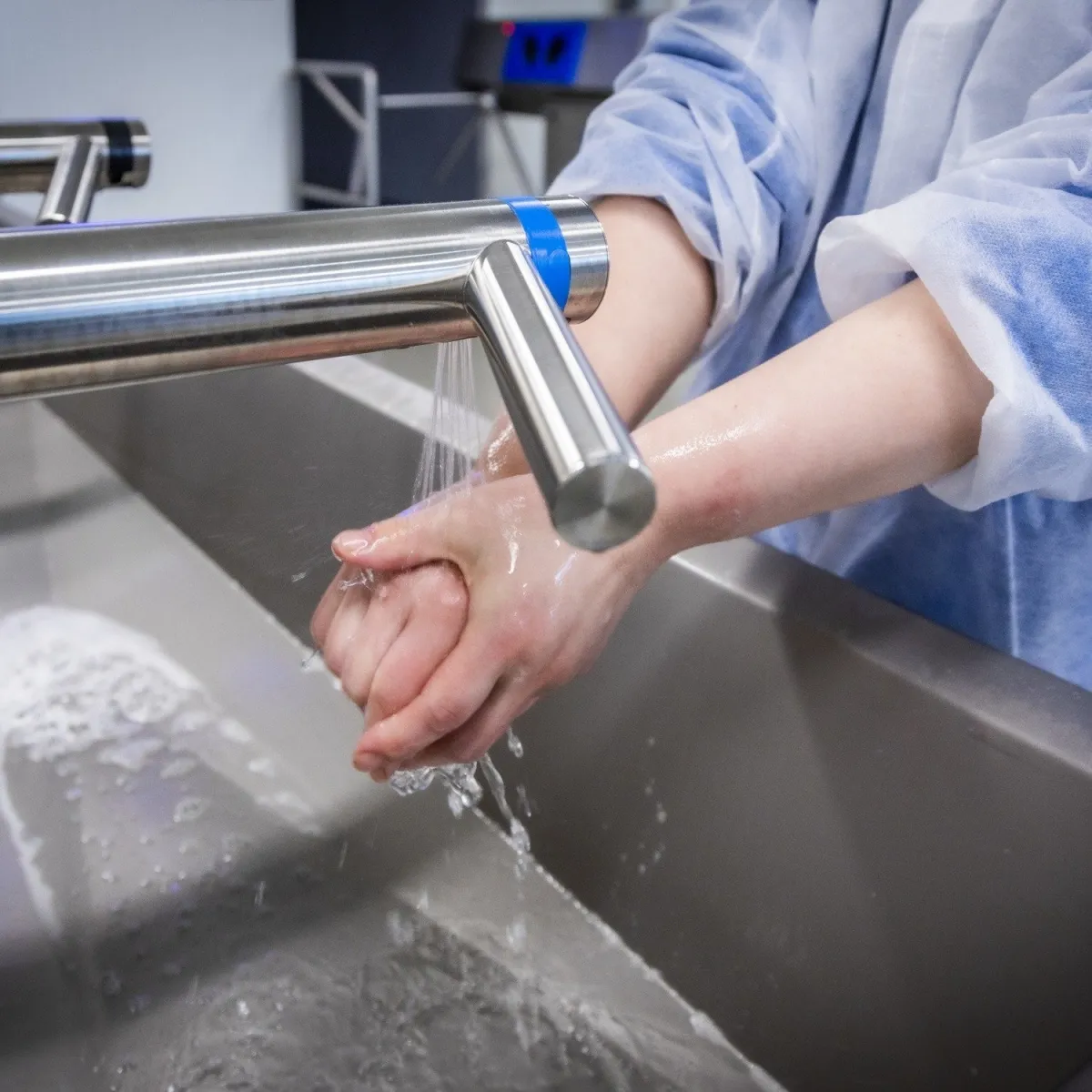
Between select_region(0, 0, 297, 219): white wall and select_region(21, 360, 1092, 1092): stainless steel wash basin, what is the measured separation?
1044 millimetres

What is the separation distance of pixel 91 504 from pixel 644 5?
235 cm

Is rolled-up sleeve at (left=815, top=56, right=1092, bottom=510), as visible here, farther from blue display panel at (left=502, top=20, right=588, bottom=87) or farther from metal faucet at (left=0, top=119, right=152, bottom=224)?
blue display panel at (left=502, top=20, right=588, bottom=87)

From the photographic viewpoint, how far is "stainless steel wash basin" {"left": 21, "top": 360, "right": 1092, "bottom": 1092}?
1.18ft

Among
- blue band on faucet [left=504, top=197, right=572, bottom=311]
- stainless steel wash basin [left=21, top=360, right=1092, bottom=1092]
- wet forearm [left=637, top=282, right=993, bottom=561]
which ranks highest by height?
blue band on faucet [left=504, top=197, right=572, bottom=311]

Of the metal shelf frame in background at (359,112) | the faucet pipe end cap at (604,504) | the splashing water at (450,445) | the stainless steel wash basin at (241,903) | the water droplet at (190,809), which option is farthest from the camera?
the metal shelf frame in background at (359,112)

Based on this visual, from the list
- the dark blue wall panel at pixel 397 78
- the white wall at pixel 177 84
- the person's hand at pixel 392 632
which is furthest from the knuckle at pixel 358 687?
the dark blue wall panel at pixel 397 78

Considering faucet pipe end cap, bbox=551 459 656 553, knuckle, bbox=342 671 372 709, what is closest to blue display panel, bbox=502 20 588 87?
knuckle, bbox=342 671 372 709

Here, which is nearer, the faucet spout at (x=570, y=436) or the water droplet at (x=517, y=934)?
Result: the faucet spout at (x=570, y=436)

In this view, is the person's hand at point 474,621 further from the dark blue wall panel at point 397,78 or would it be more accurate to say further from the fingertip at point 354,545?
the dark blue wall panel at point 397,78

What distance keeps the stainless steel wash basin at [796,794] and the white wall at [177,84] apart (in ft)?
3.42

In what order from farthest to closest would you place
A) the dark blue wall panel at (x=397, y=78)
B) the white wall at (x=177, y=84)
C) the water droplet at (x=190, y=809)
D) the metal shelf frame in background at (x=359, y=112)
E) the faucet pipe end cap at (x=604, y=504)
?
the dark blue wall panel at (x=397, y=78)
the metal shelf frame in background at (x=359, y=112)
the white wall at (x=177, y=84)
the water droplet at (x=190, y=809)
the faucet pipe end cap at (x=604, y=504)

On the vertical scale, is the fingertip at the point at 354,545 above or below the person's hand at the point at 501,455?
→ below

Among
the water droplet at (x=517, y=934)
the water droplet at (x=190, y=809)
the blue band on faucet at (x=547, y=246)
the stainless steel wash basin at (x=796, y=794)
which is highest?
the blue band on faucet at (x=547, y=246)

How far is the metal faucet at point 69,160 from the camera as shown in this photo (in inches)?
16.1
